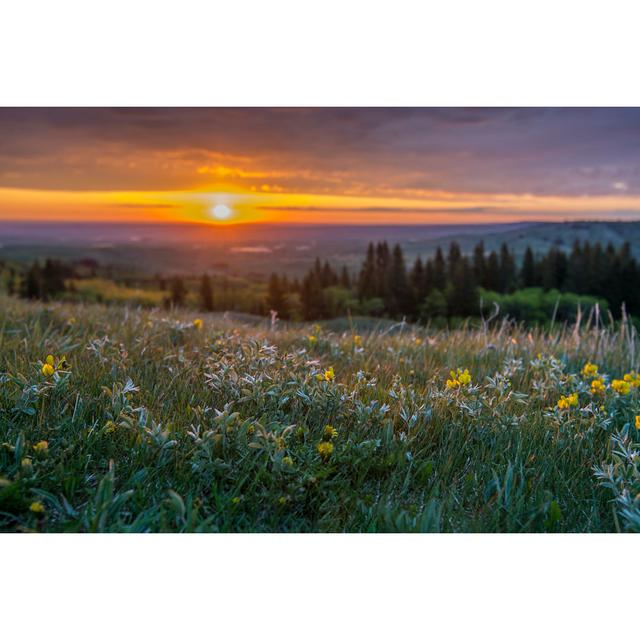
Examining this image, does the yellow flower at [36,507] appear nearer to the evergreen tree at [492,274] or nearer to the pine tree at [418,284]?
the pine tree at [418,284]

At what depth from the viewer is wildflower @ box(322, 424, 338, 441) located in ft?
8.46

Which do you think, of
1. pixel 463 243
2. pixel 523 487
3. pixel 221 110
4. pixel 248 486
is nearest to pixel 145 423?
pixel 248 486

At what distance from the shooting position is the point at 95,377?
9.95 feet

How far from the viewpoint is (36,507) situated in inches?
81.0

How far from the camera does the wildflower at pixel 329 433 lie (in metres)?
2.58

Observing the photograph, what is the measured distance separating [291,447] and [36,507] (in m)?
1.01

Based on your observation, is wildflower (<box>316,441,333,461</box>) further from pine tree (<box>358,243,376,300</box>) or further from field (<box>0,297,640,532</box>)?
pine tree (<box>358,243,376,300</box>)

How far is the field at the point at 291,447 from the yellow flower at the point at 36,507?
0.03 metres

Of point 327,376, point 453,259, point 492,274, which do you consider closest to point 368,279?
point 453,259

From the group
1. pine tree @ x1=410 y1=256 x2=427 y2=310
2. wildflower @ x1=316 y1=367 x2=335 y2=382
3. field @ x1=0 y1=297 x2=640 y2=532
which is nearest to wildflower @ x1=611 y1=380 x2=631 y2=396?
field @ x1=0 y1=297 x2=640 y2=532

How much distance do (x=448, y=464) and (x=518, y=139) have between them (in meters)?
5.08

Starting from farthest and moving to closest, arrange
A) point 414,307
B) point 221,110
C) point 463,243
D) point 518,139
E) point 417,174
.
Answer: point 414,307
point 463,243
point 417,174
point 518,139
point 221,110

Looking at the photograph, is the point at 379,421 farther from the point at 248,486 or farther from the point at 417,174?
the point at 417,174
